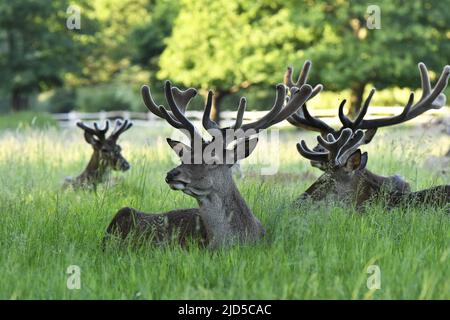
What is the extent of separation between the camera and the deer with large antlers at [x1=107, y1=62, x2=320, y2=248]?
464cm

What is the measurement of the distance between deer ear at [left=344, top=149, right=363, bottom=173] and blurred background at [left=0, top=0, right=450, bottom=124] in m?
10.3

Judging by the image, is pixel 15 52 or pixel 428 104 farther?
pixel 15 52

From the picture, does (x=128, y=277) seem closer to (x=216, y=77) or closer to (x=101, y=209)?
(x=101, y=209)

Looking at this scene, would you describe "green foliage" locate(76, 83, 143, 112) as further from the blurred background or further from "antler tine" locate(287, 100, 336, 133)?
"antler tine" locate(287, 100, 336, 133)

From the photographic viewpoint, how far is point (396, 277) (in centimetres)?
418

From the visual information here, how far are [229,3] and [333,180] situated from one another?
1826cm

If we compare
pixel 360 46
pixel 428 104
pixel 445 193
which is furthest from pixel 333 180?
pixel 360 46

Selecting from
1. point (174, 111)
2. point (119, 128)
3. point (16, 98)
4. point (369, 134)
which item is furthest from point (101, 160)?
point (16, 98)

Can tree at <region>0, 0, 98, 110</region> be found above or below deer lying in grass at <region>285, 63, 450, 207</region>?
above

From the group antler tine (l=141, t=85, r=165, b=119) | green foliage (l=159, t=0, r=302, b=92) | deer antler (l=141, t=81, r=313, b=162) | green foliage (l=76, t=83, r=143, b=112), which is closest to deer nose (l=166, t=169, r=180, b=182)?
deer antler (l=141, t=81, r=313, b=162)

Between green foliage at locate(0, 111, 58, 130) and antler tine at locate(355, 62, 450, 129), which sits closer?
antler tine at locate(355, 62, 450, 129)

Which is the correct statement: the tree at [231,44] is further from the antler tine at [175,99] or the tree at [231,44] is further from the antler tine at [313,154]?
the antler tine at [175,99]
